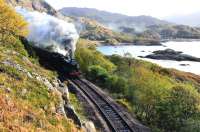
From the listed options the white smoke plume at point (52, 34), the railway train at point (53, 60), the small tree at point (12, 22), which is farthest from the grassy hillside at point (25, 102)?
the small tree at point (12, 22)

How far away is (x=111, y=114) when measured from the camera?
42.2m

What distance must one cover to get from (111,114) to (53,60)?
38.8ft

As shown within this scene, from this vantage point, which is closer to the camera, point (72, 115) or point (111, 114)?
point (72, 115)

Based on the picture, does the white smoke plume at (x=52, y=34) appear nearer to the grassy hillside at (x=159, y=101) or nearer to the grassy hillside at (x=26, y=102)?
the grassy hillside at (x=159, y=101)

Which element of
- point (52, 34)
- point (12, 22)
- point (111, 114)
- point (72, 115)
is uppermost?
point (12, 22)

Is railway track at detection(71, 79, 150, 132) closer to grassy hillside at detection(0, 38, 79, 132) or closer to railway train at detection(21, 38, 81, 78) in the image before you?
railway train at detection(21, 38, 81, 78)

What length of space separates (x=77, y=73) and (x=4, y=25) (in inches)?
477

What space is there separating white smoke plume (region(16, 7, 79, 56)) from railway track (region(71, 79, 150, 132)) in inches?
262

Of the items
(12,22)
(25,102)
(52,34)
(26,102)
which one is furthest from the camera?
(12,22)

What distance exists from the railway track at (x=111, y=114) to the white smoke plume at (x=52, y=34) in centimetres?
666

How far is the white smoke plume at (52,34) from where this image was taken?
157 ft

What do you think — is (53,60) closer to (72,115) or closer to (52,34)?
(52,34)

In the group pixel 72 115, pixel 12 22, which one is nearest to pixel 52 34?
pixel 12 22

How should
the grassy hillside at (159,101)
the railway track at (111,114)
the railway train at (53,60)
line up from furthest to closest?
the railway train at (53,60) → the grassy hillside at (159,101) → the railway track at (111,114)
